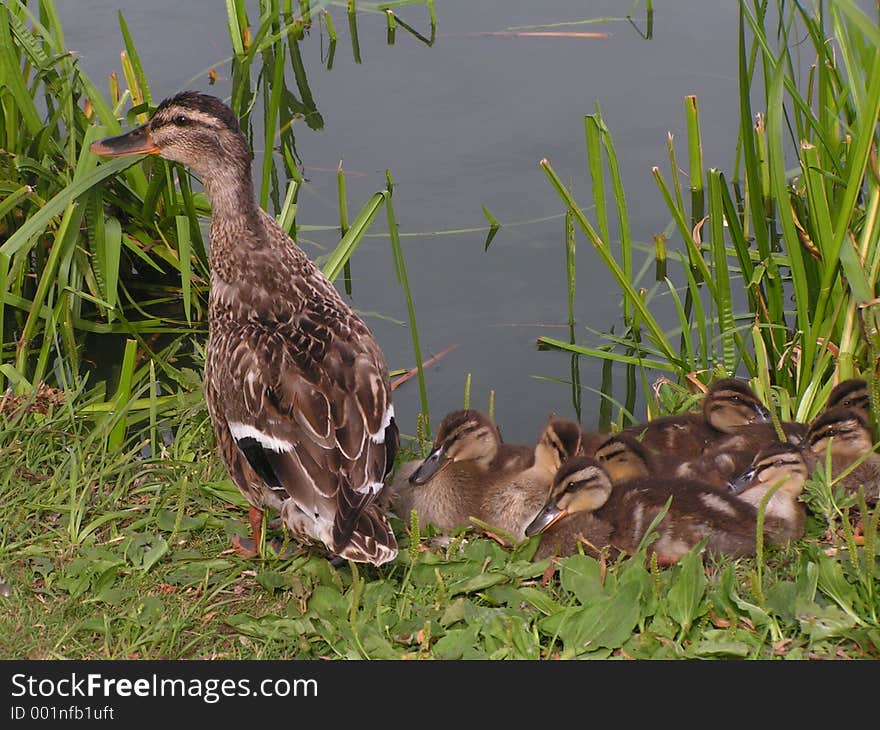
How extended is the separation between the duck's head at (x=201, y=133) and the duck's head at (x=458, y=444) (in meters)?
1.24

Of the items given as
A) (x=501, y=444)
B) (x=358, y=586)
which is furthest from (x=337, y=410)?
(x=501, y=444)

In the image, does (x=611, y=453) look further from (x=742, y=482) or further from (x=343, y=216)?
(x=343, y=216)

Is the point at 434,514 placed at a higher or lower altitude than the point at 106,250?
lower

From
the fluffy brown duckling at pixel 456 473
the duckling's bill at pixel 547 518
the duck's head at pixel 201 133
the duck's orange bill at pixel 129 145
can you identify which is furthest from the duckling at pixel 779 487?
the duck's orange bill at pixel 129 145

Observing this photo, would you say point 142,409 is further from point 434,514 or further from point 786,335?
point 786,335

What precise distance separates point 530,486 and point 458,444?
0.31 meters

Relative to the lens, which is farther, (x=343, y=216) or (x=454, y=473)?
(x=343, y=216)

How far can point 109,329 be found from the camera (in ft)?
18.5

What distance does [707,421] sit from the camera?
15.8 feet

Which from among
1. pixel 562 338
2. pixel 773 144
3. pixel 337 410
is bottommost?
pixel 562 338

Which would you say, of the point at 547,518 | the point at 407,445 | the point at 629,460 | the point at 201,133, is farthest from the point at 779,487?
the point at 201,133

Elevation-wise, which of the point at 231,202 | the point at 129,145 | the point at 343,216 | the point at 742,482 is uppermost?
the point at 129,145

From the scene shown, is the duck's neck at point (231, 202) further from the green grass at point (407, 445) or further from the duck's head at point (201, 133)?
the green grass at point (407, 445)

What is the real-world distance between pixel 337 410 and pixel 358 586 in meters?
0.54
